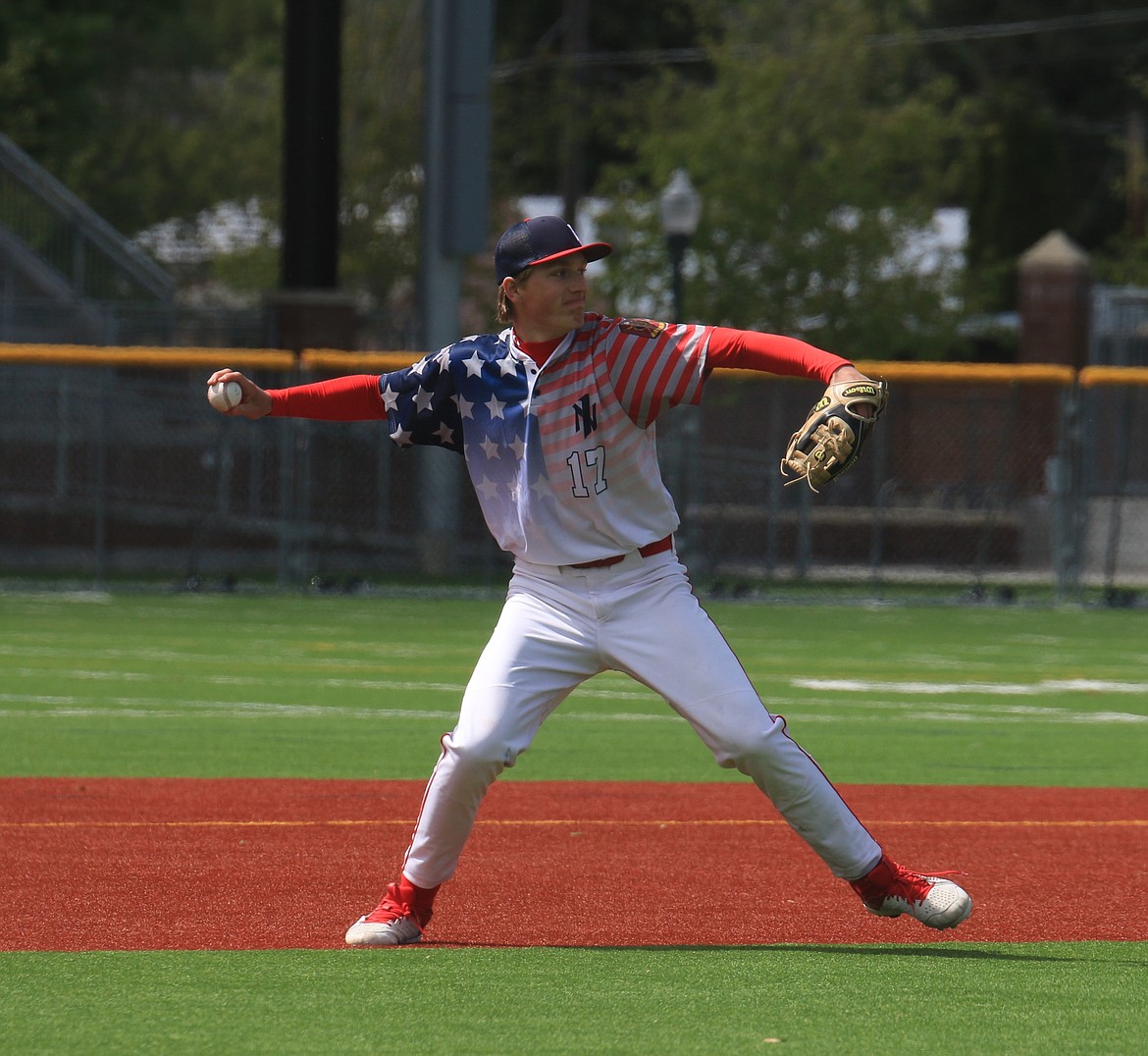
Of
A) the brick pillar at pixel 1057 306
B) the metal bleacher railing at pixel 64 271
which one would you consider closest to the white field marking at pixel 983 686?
the metal bleacher railing at pixel 64 271

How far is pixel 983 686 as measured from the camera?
44.5ft

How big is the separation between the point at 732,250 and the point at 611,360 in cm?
2725

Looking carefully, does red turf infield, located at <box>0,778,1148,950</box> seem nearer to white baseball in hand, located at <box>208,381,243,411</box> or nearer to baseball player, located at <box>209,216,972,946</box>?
baseball player, located at <box>209,216,972,946</box>

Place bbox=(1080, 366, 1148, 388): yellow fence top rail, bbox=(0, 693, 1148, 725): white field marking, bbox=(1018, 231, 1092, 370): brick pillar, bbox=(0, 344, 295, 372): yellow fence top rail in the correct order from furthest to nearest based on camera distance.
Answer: bbox=(1018, 231, 1092, 370): brick pillar < bbox=(1080, 366, 1148, 388): yellow fence top rail < bbox=(0, 344, 295, 372): yellow fence top rail < bbox=(0, 693, 1148, 725): white field marking

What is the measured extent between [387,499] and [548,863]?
50.5ft

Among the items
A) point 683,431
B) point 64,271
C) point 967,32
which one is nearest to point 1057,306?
point 683,431

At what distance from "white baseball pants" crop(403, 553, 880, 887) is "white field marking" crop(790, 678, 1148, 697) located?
753 cm

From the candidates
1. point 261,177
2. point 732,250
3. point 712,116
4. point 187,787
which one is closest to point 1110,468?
point 732,250

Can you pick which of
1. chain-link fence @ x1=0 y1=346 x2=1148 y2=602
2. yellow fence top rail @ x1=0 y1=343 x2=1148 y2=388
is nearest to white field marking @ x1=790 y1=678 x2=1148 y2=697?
chain-link fence @ x1=0 y1=346 x2=1148 y2=602

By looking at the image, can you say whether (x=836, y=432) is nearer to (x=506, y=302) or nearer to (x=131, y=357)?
(x=506, y=302)

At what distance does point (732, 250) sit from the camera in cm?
3256

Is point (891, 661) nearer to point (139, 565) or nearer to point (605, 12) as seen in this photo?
point (139, 565)

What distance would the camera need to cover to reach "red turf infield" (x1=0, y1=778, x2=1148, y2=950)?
6066 millimetres

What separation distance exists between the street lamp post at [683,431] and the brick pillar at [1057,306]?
8.24m
